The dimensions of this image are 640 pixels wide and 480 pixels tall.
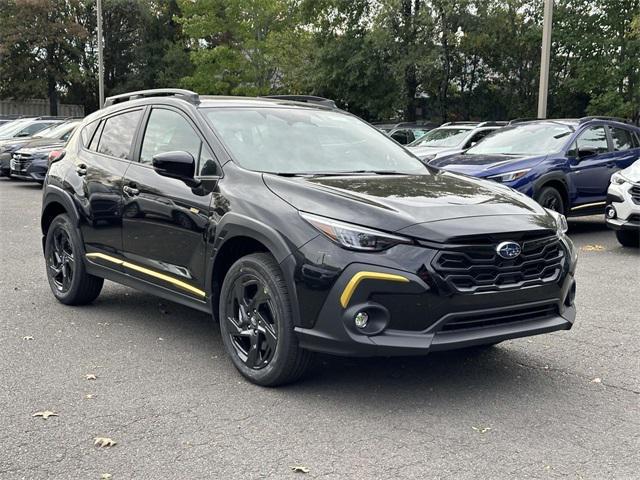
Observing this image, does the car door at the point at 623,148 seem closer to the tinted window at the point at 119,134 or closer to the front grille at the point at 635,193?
the front grille at the point at 635,193

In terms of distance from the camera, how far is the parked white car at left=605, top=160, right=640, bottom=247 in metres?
9.16

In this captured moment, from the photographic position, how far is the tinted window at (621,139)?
38.4 feet

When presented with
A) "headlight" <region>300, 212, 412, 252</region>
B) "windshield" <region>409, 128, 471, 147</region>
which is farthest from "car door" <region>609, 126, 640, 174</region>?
"headlight" <region>300, 212, 412, 252</region>

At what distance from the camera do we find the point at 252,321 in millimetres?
4453

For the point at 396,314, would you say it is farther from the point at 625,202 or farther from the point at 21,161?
the point at 21,161

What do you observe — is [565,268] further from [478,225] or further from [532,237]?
[478,225]

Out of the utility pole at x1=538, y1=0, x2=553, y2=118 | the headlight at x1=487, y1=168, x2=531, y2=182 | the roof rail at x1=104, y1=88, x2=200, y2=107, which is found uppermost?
the utility pole at x1=538, y1=0, x2=553, y2=118

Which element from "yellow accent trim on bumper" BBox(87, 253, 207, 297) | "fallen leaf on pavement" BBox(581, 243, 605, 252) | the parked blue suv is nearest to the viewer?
"yellow accent trim on bumper" BBox(87, 253, 207, 297)

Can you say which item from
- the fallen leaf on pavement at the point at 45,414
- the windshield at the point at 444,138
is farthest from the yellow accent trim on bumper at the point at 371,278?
the windshield at the point at 444,138

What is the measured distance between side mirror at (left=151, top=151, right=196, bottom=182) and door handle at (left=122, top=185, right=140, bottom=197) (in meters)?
0.59

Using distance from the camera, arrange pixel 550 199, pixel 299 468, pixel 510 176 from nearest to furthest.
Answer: pixel 299 468 → pixel 510 176 → pixel 550 199

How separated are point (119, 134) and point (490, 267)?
3.38 metres

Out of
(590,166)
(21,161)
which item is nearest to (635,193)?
(590,166)

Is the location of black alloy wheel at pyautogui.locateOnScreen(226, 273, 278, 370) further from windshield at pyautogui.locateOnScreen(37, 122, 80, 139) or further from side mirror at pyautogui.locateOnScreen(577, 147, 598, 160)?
windshield at pyautogui.locateOnScreen(37, 122, 80, 139)
